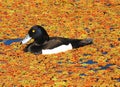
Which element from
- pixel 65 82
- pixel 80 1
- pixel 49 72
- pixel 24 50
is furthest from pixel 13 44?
pixel 80 1

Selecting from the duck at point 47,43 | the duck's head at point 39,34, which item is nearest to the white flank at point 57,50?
the duck at point 47,43

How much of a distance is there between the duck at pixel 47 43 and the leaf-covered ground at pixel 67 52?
21 cm

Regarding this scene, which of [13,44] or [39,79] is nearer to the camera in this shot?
[39,79]

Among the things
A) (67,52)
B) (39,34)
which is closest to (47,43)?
(39,34)

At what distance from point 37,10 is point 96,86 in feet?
37.4

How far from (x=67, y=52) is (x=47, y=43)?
0.84 meters

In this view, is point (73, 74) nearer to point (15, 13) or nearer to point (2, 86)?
point (2, 86)

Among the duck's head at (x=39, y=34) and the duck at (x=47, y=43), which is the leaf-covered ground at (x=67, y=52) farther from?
the duck's head at (x=39, y=34)

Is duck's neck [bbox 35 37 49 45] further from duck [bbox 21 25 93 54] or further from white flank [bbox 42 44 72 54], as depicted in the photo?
white flank [bbox 42 44 72 54]

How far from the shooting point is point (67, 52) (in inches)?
616

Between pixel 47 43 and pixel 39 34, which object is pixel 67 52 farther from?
pixel 39 34

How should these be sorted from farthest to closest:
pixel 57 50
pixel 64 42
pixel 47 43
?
1. pixel 47 43
2. pixel 64 42
3. pixel 57 50

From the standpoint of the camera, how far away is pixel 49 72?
13312mm

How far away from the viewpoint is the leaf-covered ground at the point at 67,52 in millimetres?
12570
